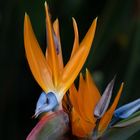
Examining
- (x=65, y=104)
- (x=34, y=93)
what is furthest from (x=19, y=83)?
(x=65, y=104)

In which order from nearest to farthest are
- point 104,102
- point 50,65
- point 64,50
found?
point 104,102 → point 50,65 → point 64,50

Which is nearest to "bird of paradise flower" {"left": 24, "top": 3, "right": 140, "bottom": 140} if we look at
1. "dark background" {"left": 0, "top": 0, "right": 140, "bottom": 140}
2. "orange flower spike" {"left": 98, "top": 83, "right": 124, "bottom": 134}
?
"orange flower spike" {"left": 98, "top": 83, "right": 124, "bottom": 134}

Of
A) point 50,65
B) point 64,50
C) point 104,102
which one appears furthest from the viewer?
point 64,50

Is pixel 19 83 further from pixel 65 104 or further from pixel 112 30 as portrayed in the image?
pixel 65 104

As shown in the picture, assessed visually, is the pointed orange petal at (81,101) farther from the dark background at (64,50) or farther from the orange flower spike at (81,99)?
the dark background at (64,50)

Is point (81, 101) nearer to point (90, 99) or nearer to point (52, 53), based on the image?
point (90, 99)

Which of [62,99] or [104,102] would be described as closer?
[104,102]

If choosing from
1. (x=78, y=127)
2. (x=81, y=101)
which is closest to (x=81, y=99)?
(x=81, y=101)
